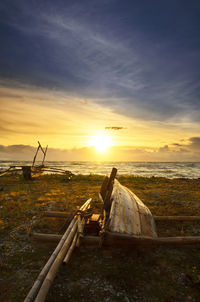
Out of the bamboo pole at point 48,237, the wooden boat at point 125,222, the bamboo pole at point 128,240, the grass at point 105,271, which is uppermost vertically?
the wooden boat at point 125,222

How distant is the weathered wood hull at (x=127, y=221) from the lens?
17.3 feet

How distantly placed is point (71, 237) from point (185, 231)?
5271mm

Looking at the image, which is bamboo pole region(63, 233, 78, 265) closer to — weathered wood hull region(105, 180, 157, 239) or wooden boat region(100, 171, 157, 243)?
wooden boat region(100, 171, 157, 243)

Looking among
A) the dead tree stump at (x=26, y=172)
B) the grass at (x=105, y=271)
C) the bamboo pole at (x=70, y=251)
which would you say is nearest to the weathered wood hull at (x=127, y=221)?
the grass at (x=105, y=271)

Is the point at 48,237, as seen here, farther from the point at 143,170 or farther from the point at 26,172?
the point at 143,170

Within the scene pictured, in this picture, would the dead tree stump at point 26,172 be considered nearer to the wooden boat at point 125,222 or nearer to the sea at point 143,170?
the wooden boat at point 125,222

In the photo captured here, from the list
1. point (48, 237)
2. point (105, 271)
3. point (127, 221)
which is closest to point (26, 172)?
point (48, 237)

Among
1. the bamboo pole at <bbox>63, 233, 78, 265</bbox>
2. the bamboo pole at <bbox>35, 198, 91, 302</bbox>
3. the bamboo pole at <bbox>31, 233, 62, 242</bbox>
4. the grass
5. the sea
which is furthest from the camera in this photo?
the sea

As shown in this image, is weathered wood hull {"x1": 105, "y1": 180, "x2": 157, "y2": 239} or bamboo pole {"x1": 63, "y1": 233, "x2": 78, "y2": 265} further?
weathered wood hull {"x1": 105, "y1": 180, "x2": 157, "y2": 239}

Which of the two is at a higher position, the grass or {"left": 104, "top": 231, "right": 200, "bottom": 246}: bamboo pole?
{"left": 104, "top": 231, "right": 200, "bottom": 246}: bamboo pole

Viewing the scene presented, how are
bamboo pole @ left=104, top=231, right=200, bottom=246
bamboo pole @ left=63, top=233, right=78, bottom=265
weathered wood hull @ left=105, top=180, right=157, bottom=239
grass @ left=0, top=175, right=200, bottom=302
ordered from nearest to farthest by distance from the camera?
grass @ left=0, top=175, right=200, bottom=302, bamboo pole @ left=63, top=233, right=78, bottom=265, bamboo pole @ left=104, top=231, right=200, bottom=246, weathered wood hull @ left=105, top=180, right=157, bottom=239

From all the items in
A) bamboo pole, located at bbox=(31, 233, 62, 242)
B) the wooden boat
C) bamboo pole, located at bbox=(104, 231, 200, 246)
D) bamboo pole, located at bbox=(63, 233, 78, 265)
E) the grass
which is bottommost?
the grass

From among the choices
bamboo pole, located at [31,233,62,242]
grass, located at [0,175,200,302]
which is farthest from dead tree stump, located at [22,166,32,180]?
bamboo pole, located at [31,233,62,242]

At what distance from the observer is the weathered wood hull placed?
17.3ft
